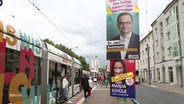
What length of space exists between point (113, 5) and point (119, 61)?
137cm

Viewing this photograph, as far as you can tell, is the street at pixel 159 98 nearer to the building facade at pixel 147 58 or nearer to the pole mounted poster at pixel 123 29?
the pole mounted poster at pixel 123 29

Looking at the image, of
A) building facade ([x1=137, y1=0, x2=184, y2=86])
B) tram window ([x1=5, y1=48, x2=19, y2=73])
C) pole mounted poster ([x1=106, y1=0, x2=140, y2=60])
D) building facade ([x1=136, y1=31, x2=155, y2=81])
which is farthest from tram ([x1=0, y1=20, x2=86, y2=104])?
building facade ([x1=136, y1=31, x2=155, y2=81])

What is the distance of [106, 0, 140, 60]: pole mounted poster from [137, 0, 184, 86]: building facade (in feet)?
125

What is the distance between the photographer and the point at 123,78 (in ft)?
21.8

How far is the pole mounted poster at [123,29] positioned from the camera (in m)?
6.54

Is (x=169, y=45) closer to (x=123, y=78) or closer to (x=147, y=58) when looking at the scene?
(x=147, y=58)

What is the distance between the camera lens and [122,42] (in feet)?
21.6

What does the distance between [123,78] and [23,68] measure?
2.99 metres

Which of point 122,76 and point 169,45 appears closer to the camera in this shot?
point 122,76

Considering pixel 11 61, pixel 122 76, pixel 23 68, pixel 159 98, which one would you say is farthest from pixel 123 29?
pixel 159 98

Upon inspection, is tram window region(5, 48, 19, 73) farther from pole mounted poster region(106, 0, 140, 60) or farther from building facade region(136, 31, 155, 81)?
building facade region(136, 31, 155, 81)

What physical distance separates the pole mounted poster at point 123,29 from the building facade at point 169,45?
38.1 m

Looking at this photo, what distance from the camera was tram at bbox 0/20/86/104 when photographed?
6.65 m

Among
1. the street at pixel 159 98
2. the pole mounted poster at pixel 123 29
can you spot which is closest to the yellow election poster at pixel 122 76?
the pole mounted poster at pixel 123 29
